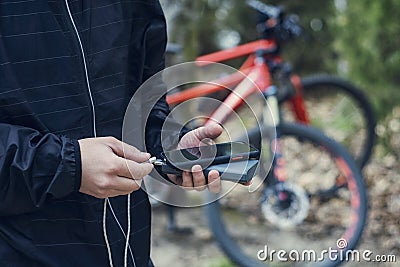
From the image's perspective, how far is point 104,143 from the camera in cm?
132

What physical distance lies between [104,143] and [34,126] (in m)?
0.15

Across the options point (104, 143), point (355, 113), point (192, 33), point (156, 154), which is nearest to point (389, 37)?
point (355, 113)

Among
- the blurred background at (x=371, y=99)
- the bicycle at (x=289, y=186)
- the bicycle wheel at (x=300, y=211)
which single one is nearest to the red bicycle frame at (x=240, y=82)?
the bicycle at (x=289, y=186)

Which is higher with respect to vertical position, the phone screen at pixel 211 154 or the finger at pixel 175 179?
the phone screen at pixel 211 154

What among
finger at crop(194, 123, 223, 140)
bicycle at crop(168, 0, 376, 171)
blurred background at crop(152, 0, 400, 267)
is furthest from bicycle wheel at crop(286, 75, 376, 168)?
finger at crop(194, 123, 223, 140)

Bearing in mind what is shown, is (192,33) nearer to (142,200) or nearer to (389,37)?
(389,37)

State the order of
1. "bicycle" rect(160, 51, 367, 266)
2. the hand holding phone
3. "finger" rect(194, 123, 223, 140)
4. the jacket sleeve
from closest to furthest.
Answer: the jacket sleeve < the hand holding phone < "finger" rect(194, 123, 223, 140) < "bicycle" rect(160, 51, 367, 266)

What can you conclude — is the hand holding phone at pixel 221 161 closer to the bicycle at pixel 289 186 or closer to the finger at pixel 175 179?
the finger at pixel 175 179

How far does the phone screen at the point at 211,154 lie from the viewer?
1418 mm

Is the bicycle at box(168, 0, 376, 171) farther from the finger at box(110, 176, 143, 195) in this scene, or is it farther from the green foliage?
the finger at box(110, 176, 143, 195)

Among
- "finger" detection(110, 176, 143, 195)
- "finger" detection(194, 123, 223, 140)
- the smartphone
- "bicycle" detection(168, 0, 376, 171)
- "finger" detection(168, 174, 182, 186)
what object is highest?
"finger" detection(194, 123, 223, 140)

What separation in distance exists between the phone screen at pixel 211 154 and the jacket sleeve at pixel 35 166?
21 cm

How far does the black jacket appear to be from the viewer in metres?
1.30

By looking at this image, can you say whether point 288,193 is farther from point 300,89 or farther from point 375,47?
point 375,47
